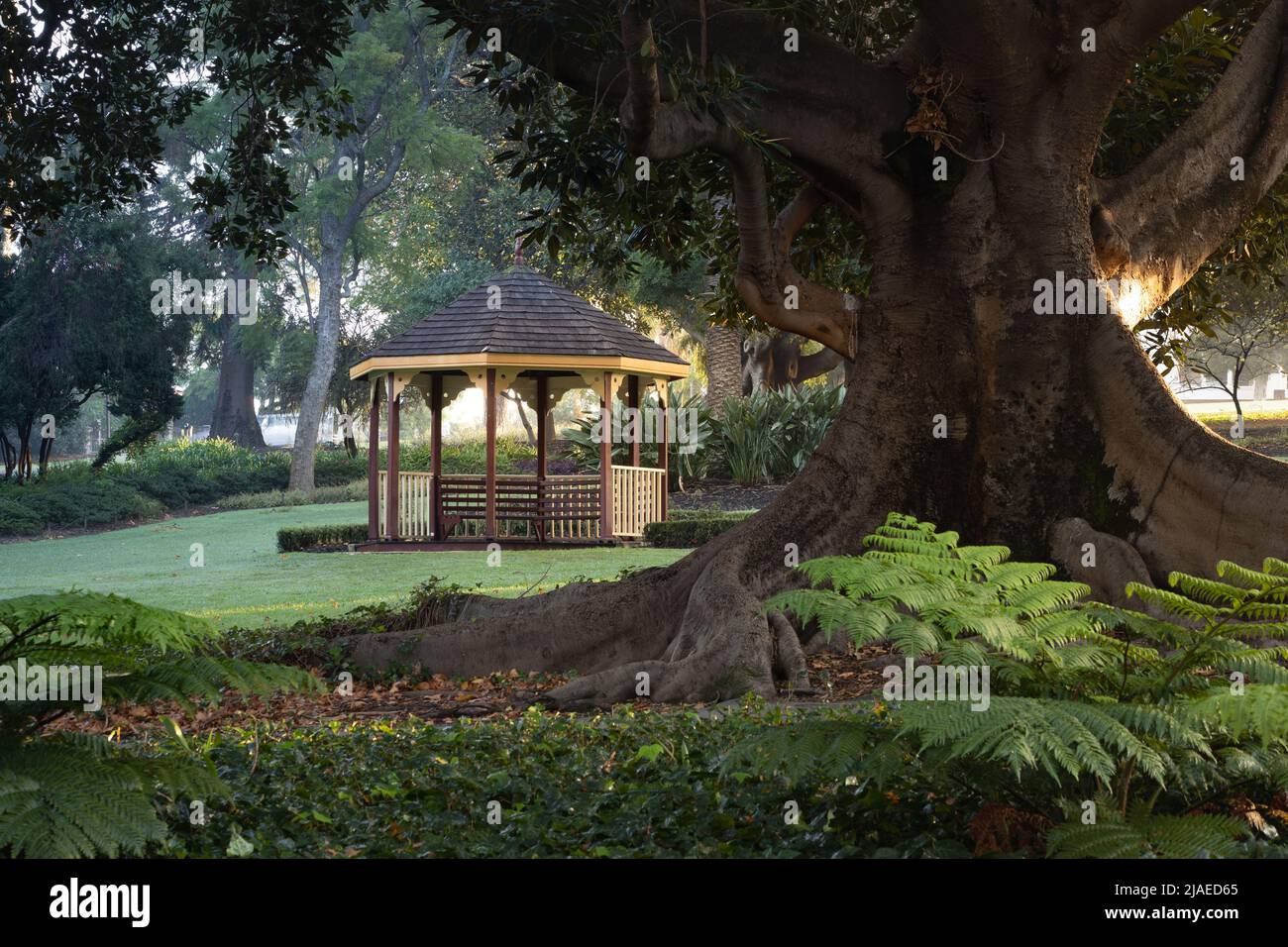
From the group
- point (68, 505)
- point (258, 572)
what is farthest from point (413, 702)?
point (68, 505)

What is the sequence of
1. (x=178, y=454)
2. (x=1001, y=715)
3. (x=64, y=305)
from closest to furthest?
(x=1001, y=715) < (x=64, y=305) < (x=178, y=454)

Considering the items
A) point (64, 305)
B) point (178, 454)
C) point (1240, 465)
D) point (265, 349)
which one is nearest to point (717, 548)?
point (1240, 465)

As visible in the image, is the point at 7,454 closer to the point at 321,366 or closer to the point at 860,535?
the point at 321,366

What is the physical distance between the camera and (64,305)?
111 feet

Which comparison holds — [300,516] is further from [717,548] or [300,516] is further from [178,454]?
[717,548]

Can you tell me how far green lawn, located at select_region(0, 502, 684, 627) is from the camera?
49.6ft

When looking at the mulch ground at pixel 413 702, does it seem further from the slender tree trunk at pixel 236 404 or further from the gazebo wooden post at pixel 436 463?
the slender tree trunk at pixel 236 404

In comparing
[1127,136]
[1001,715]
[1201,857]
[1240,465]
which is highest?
[1127,136]

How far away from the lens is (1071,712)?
337cm

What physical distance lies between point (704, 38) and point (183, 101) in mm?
6301

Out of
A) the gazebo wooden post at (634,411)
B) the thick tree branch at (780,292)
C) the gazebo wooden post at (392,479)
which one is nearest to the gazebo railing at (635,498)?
the gazebo wooden post at (634,411)

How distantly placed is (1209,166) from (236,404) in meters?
54.5

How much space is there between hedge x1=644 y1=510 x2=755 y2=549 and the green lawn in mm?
567

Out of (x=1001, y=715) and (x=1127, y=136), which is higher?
(x=1127, y=136)
